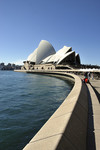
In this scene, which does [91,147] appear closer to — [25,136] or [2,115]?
[25,136]

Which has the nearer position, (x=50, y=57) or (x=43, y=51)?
(x=50, y=57)

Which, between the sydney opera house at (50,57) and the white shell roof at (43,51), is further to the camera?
the white shell roof at (43,51)

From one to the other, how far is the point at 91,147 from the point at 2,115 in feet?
19.1

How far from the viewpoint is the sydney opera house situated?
7020 centimetres

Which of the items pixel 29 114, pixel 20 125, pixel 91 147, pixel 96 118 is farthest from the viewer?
pixel 29 114

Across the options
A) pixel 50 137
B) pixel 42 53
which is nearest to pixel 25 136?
pixel 50 137

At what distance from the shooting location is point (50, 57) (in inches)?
3369

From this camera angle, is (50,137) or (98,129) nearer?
(50,137)

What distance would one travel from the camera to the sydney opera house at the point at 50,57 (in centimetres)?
7020

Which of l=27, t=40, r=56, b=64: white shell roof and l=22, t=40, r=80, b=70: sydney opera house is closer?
l=22, t=40, r=80, b=70: sydney opera house

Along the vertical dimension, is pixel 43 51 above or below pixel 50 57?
above

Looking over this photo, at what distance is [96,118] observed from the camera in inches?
152

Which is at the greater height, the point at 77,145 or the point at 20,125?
the point at 77,145

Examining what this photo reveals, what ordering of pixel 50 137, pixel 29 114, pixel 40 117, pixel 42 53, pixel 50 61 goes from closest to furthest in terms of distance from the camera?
pixel 50 137 < pixel 40 117 < pixel 29 114 < pixel 50 61 < pixel 42 53
